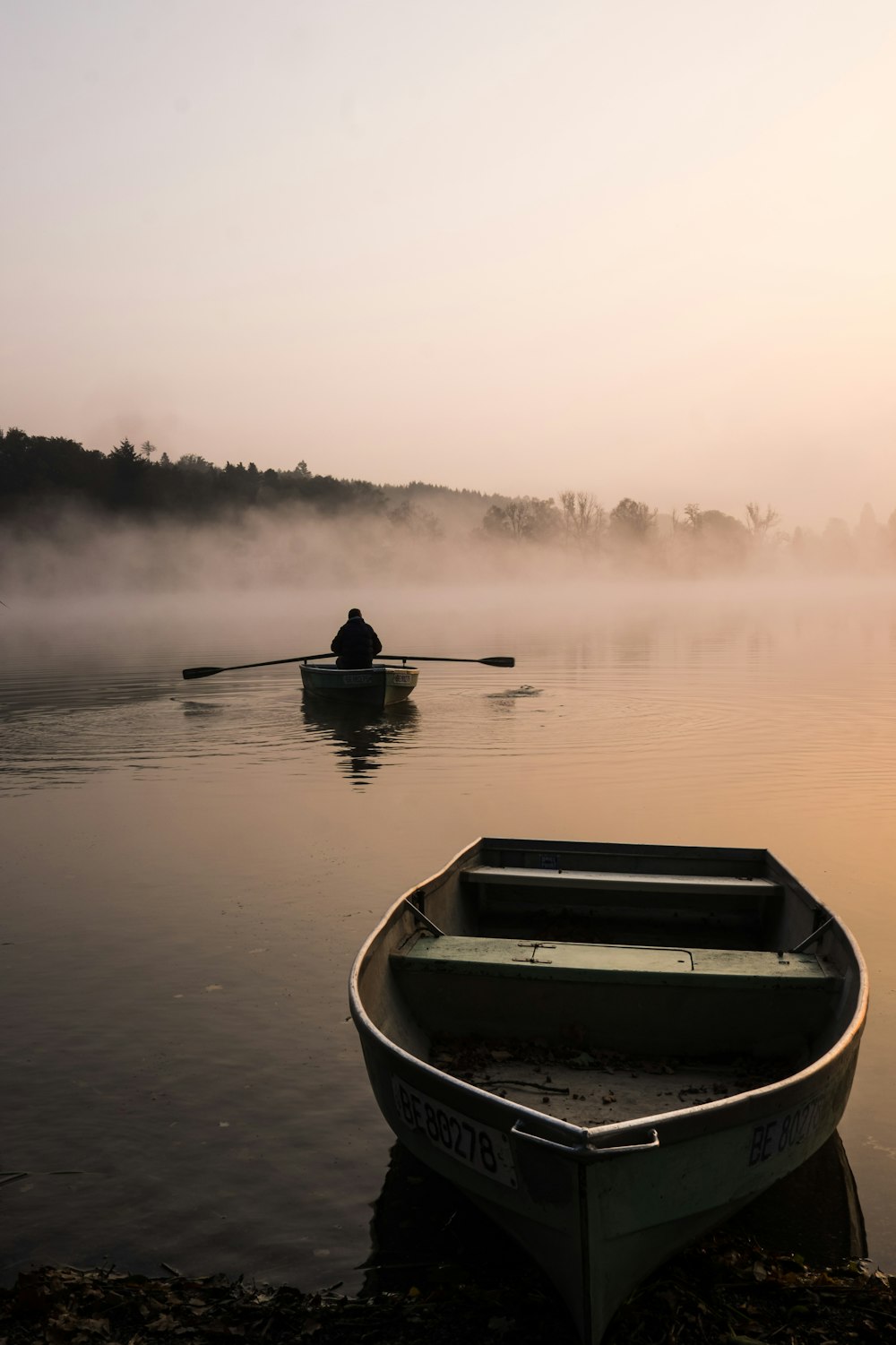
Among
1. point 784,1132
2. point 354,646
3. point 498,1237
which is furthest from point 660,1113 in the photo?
point 354,646

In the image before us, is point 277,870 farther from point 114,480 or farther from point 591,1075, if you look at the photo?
point 114,480

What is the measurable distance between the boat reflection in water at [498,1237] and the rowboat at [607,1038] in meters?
0.34

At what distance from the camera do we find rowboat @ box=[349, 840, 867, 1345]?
14.6 ft

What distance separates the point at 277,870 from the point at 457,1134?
7829mm

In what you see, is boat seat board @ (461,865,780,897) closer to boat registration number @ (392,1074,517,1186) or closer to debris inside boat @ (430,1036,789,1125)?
debris inside boat @ (430,1036,789,1125)

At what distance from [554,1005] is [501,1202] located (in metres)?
2.13

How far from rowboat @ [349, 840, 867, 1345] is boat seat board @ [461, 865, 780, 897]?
0.02m

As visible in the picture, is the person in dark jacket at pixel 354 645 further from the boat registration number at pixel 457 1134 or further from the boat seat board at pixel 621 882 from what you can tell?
the boat registration number at pixel 457 1134

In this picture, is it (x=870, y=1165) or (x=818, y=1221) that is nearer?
(x=818, y=1221)

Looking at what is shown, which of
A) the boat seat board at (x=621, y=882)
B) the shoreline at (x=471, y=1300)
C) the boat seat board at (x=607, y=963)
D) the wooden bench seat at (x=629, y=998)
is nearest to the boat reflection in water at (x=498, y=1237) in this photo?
the shoreline at (x=471, y=1300)

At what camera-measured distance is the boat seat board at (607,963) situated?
Answer: 670cm

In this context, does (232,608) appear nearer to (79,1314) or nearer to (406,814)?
(406,814)

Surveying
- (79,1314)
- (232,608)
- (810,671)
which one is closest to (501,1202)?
(79,1314)

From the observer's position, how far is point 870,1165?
6.18 meters
